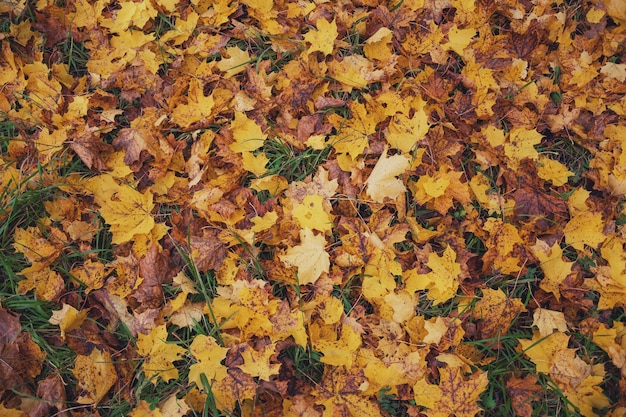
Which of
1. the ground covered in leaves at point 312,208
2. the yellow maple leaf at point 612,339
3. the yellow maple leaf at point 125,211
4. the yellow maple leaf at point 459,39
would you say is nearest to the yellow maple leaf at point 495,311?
the ground covered in leaves at point 312,208

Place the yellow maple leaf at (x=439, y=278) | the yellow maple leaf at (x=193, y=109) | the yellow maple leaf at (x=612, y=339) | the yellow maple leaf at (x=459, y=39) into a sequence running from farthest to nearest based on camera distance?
the yellow maple leaf at (x=459, y=39)
the yellow maple leaf at (x=193, y=109)
the yellow maple leaf at (x=439, y=278)
the yellow maple leaf at (x=612, y=339)

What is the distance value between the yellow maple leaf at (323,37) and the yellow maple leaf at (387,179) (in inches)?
26.4

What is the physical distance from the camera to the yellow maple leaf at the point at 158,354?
5.56ft

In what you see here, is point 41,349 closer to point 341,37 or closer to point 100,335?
point 100,335

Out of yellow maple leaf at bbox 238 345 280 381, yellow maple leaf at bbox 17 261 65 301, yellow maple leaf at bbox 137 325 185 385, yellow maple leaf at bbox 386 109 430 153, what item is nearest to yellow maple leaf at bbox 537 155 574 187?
yellow maple leaf at bbox 386 109 430 153

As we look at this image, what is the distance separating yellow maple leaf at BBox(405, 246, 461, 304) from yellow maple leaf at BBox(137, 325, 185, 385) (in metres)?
0.90

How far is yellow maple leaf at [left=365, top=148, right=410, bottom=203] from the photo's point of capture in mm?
1979

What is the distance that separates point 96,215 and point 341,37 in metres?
1.44

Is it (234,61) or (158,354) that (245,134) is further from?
(158,354)

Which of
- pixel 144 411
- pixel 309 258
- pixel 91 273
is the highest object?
pixel 309 258

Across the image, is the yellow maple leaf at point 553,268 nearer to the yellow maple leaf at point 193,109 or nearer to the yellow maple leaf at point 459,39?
the yellow maple leaf at point 459,39

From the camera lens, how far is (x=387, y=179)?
6.53ft

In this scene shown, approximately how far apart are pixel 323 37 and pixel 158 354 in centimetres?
161

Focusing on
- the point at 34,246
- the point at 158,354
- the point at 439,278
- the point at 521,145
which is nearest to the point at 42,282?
the point at 34,246
